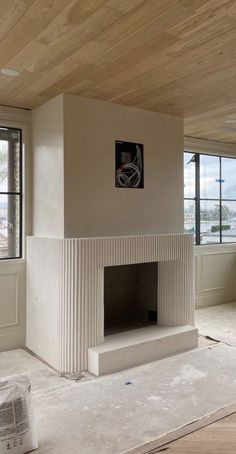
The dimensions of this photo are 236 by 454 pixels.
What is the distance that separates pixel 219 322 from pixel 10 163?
3.21 m

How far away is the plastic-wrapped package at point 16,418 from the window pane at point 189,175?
3.92 m

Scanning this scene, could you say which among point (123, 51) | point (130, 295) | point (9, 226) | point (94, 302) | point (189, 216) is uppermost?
point (123, 51)

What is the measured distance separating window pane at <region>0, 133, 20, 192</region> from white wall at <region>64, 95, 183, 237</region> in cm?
87

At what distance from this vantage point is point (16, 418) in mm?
2066

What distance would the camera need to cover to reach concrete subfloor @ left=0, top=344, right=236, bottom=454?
2264mm

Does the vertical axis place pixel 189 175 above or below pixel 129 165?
above

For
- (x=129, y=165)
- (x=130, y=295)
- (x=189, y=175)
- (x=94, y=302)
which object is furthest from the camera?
(x=189, y=175)

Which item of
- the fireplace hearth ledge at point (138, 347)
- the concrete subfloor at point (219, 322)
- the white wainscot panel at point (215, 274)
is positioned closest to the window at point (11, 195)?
→ the fireplace hearth ledge at point (138, 347)

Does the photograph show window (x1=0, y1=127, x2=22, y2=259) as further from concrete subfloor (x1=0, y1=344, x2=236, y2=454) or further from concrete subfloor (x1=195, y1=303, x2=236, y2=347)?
concrete subfloor (x1=195, y1=303, x2=236, y2=347)

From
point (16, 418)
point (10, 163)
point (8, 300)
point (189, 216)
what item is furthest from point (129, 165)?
point (16, 418)

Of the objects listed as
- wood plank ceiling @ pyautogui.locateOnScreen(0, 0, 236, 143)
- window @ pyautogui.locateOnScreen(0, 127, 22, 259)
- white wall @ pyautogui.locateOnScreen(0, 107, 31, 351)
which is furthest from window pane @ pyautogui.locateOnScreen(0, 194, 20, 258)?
wood plank ceiling @ pyautogui.locateOnScreen(0, 0, 236, 143)

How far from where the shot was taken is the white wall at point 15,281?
3820 mm

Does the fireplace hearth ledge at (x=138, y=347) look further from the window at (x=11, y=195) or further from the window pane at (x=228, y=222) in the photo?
the window pane at (x=228, y=222)

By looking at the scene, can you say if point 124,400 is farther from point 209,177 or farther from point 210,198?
point 209,177
